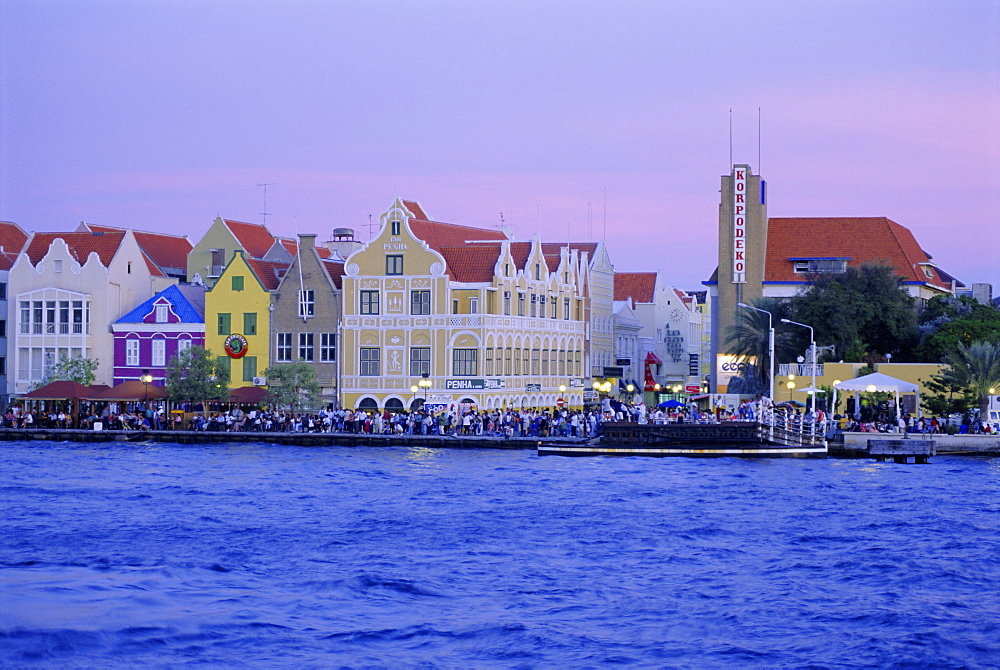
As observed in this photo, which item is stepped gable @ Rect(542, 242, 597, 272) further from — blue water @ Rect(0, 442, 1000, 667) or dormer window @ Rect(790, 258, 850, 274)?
blue water @ Rect(0, 442, 1000, 667)

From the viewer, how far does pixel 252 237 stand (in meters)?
95.1

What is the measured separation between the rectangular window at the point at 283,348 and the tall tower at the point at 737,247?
996 inches

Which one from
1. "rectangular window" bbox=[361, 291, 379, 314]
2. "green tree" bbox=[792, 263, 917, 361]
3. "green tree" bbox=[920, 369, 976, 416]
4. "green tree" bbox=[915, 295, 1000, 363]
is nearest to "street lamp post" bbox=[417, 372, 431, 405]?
"rectangular window" bbox=[361, 291, 379, 314]

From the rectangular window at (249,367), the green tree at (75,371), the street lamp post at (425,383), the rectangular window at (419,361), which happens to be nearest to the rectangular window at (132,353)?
the green tree at (75,371)

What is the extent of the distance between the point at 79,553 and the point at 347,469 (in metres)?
21.3

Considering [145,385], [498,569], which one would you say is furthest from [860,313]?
[498,569]

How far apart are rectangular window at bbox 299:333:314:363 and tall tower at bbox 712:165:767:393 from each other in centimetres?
2449

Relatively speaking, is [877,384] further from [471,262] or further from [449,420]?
[471,262]

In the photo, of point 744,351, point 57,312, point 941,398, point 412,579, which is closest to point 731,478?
point 941,398

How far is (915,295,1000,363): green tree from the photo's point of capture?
70562mm

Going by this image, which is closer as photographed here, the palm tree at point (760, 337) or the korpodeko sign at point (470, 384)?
the korpodeko sign at point (470, 384)

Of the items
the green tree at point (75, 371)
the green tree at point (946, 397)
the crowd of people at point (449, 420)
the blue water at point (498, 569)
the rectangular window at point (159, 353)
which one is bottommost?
the blue water at point (498, 569)

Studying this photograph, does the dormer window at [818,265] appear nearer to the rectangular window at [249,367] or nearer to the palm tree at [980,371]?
the palm tree at [980,371]

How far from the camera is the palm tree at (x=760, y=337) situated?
7725 centimetres
